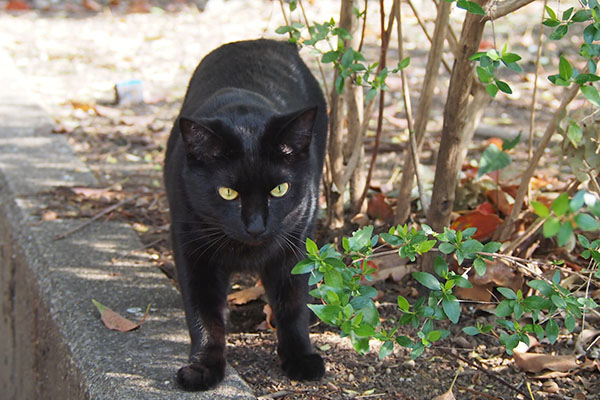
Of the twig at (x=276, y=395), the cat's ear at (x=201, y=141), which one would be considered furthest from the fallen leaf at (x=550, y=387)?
the cat's ear at (x=201, y=141)

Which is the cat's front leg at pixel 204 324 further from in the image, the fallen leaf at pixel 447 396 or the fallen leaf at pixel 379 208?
the fallen leaf at pixel 379 208

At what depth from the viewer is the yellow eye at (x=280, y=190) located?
86.4 inches

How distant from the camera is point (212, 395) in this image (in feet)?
6.85

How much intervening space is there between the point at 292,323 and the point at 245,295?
0.50 metres

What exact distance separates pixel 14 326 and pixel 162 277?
959 mm

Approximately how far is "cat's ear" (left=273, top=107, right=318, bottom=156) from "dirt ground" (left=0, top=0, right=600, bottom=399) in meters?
0.72

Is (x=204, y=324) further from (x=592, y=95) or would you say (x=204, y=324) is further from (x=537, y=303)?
(x=592, y=95)

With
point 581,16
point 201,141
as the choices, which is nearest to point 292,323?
point 201,141

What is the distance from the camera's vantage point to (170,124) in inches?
181

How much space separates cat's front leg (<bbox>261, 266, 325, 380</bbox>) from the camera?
2.25 metres

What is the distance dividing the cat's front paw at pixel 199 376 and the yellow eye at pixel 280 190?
0.56 meters

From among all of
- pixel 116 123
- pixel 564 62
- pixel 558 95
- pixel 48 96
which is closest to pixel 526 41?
pixel 558 95

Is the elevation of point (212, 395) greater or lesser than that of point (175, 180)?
lesser

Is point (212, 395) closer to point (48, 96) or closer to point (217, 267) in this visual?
point (217, 267)
